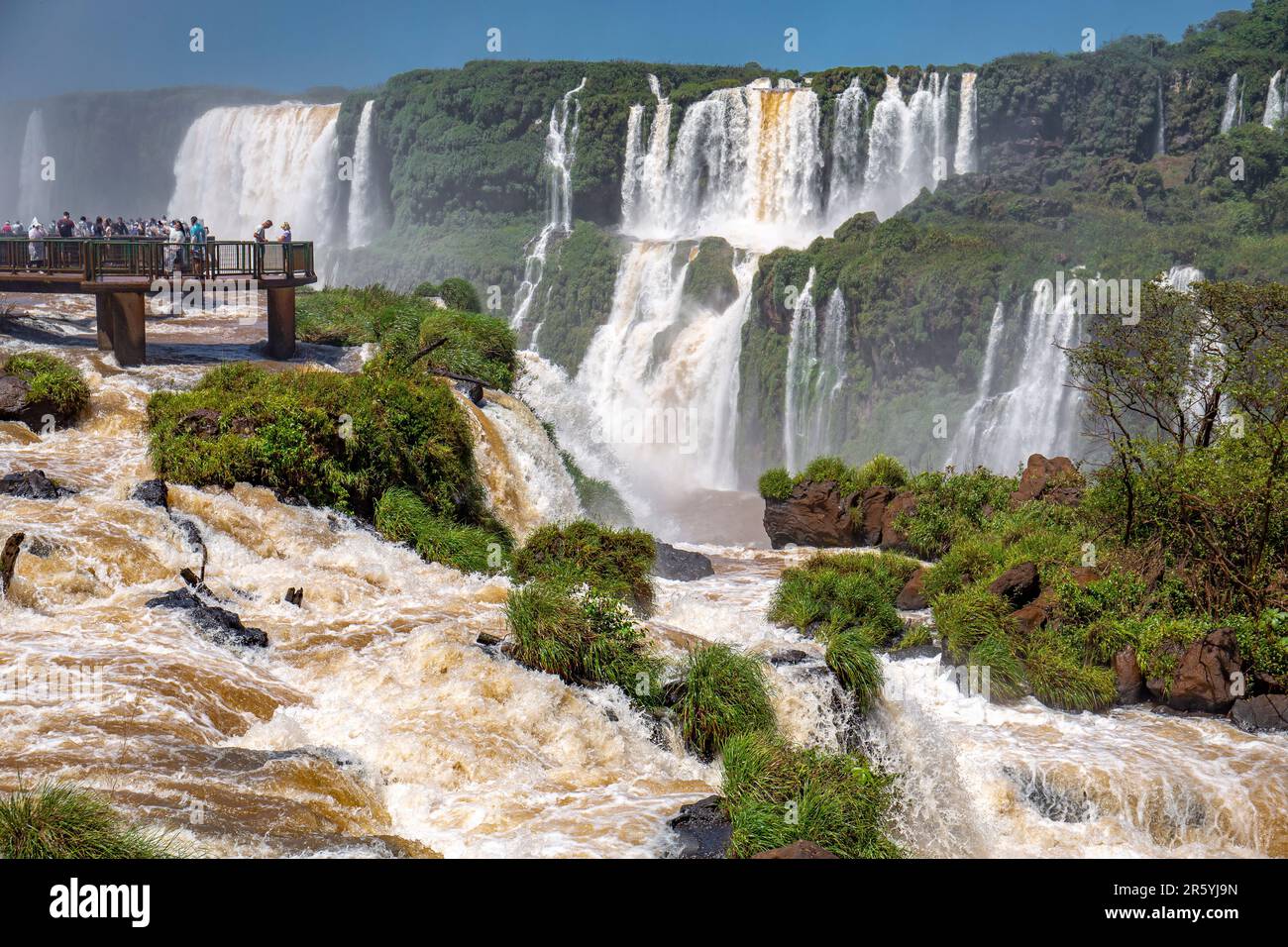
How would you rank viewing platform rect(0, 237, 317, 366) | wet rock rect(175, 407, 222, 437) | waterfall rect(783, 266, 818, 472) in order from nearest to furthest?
wet rock rect(175, 407, 222, 437) < viewing platform rect(0, 237, 317, 366) < waterfall rect(783, 266, 818, 472)

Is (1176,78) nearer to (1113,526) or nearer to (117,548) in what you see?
(1113,526)

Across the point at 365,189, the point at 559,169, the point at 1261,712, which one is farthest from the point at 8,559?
the point at 365,189

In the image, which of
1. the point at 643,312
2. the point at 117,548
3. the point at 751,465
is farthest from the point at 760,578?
the point at 643,312

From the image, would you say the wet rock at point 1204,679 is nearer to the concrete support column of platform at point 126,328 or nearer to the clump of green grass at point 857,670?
the clump of green grass at point 857,670

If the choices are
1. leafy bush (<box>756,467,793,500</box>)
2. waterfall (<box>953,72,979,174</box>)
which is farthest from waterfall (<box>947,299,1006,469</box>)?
waterfall (<box>953,72,979,174</box>)

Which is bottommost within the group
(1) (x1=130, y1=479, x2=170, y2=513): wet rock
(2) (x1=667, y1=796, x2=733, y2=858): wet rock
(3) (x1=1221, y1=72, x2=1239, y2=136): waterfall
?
(2) (x1=667, y1=796, x2=733, y2=858): wet rock

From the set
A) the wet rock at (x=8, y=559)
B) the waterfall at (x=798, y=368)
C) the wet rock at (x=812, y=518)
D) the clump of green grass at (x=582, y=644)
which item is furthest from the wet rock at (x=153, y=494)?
the waterfall at (x=798, y=368)

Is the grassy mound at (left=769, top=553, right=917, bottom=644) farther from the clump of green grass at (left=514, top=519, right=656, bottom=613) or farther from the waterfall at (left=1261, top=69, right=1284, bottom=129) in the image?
the waterfall at (left=1261, top=69, right=1284, bottom=129)
